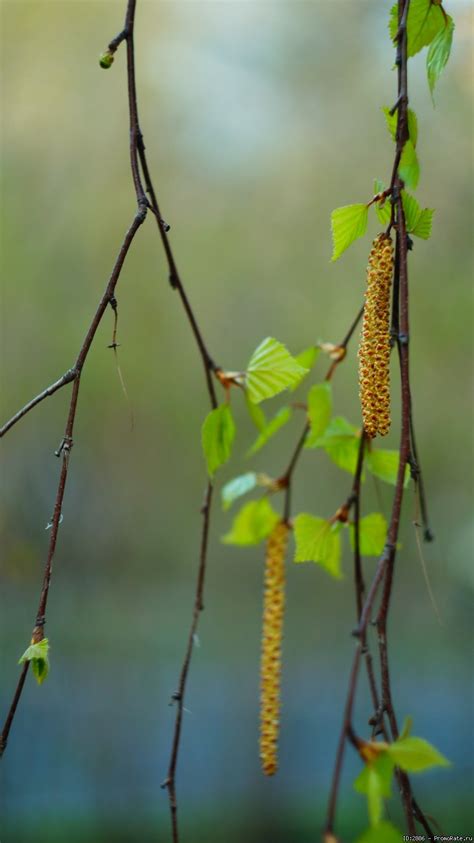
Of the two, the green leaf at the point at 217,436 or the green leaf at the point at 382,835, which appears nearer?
the green leaf at the point at 382,835

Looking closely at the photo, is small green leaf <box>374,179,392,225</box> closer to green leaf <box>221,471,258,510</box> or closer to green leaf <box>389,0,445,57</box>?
green leaf <box>389,0,445,57</box>

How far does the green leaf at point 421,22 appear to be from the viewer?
0.96ft

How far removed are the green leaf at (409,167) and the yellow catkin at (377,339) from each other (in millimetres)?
28

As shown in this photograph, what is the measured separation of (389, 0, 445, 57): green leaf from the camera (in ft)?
0.96

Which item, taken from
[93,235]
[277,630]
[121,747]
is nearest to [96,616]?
[121,747]

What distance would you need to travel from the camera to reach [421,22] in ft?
0.97

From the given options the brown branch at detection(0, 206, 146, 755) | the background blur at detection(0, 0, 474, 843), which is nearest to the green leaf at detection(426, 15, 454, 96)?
the brown branch at detection(0, 206, 146, 755)

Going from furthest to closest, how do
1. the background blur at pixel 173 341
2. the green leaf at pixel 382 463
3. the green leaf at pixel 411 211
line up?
the background blur at pixel 173 341 → the green leaf at pixel 382 463 → the green leaf at pixel 411 211

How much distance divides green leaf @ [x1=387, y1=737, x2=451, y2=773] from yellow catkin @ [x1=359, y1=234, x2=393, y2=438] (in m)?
0.10

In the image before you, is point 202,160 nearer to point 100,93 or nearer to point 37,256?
point 100,93

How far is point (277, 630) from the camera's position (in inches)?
16.9

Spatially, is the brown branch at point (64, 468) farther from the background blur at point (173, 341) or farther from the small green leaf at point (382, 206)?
the background blur at point (173, 341)

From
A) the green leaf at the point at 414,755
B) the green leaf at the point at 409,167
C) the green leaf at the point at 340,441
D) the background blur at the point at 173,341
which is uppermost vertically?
the background blur at the point at 173,341

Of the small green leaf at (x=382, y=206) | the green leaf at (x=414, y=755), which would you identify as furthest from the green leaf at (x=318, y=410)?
the green leaf at (x=414, y=755)
